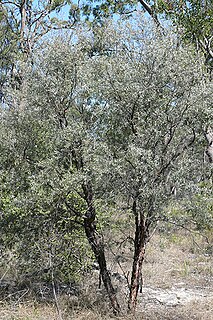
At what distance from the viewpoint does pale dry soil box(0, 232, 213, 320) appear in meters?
5.31

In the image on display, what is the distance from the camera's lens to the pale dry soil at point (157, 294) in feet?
17.4

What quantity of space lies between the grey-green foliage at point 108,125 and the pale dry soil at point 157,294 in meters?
0.73

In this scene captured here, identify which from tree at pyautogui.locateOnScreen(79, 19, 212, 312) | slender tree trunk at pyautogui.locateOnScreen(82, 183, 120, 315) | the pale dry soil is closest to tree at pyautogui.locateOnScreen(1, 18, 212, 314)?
tree at pyautogui.locateOnScreen(79, 19, 212, 312)

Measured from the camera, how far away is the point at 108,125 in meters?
4.92

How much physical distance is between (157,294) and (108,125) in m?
3.25

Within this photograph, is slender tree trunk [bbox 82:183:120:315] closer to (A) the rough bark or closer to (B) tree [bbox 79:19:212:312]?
(B) tree [bbox 79:19:212:312]

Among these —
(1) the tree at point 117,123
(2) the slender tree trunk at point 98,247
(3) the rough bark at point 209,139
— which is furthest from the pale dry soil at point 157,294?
(3) the rough bark at point 209,139

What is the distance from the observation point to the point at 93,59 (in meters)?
4.93

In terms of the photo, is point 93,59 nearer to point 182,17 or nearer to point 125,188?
point 125,188

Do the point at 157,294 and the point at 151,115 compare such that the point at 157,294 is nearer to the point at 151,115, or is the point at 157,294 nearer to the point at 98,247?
the point at 98,247

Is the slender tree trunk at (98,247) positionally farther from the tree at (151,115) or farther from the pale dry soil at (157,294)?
the tree at (151,115)

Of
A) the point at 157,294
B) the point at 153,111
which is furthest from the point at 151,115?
the point at 157,294

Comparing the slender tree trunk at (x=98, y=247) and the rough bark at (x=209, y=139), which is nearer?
the slender tree trunk at (x=98, y=247)

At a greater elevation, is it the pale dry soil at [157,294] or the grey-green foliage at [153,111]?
the grey-green foliage at [153,111]
